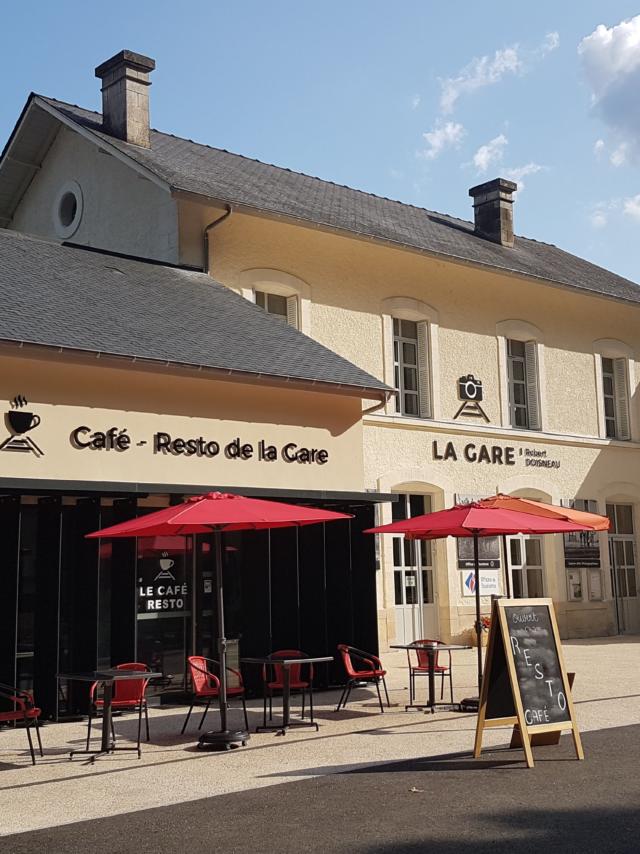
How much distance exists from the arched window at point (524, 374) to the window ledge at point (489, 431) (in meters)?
0.29

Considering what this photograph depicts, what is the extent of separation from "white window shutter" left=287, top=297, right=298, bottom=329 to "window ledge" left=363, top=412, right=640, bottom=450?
73.6 inches

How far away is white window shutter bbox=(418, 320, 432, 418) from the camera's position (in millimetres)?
17688

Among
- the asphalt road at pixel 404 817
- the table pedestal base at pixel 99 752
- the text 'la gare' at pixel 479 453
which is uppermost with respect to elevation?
the text 'la gare' at pixel 479 453

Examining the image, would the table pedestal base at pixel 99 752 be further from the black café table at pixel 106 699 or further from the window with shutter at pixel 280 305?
the window with shutter at pixel 280 305

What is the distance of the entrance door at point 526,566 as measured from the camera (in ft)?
61.0

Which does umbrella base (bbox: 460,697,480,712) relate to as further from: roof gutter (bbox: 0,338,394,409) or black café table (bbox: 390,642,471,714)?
roof gutter (bbox: 0,338,394,409)

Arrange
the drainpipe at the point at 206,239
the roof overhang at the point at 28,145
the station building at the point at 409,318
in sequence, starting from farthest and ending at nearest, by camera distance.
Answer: the roof overhang at the point at 28,145 → the station building at the point at 409,318 → the drainpipe at the point at 206,239

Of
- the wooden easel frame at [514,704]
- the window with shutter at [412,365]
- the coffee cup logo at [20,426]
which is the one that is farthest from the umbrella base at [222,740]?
the window with shutter at [412,365]

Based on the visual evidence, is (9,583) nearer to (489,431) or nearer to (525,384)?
(489,431)

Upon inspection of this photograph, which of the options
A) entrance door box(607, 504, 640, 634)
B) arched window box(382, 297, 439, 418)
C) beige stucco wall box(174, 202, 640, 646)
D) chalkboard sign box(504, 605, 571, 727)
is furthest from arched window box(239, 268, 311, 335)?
chalkboard sign box(504, 605, 571, 727)

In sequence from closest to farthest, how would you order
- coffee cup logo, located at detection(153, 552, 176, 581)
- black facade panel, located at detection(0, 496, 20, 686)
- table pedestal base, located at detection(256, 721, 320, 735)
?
table pedestal base, located at detection(256, 721, 320, 735) < black facade panel, located at detection(0, 496, 20, 686) < coffee cup logo, located at detection(153, 552, 176, 581)

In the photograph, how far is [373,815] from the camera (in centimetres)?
583

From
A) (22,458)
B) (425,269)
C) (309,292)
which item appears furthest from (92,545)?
(425,269)

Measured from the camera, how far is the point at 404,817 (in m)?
5.76
